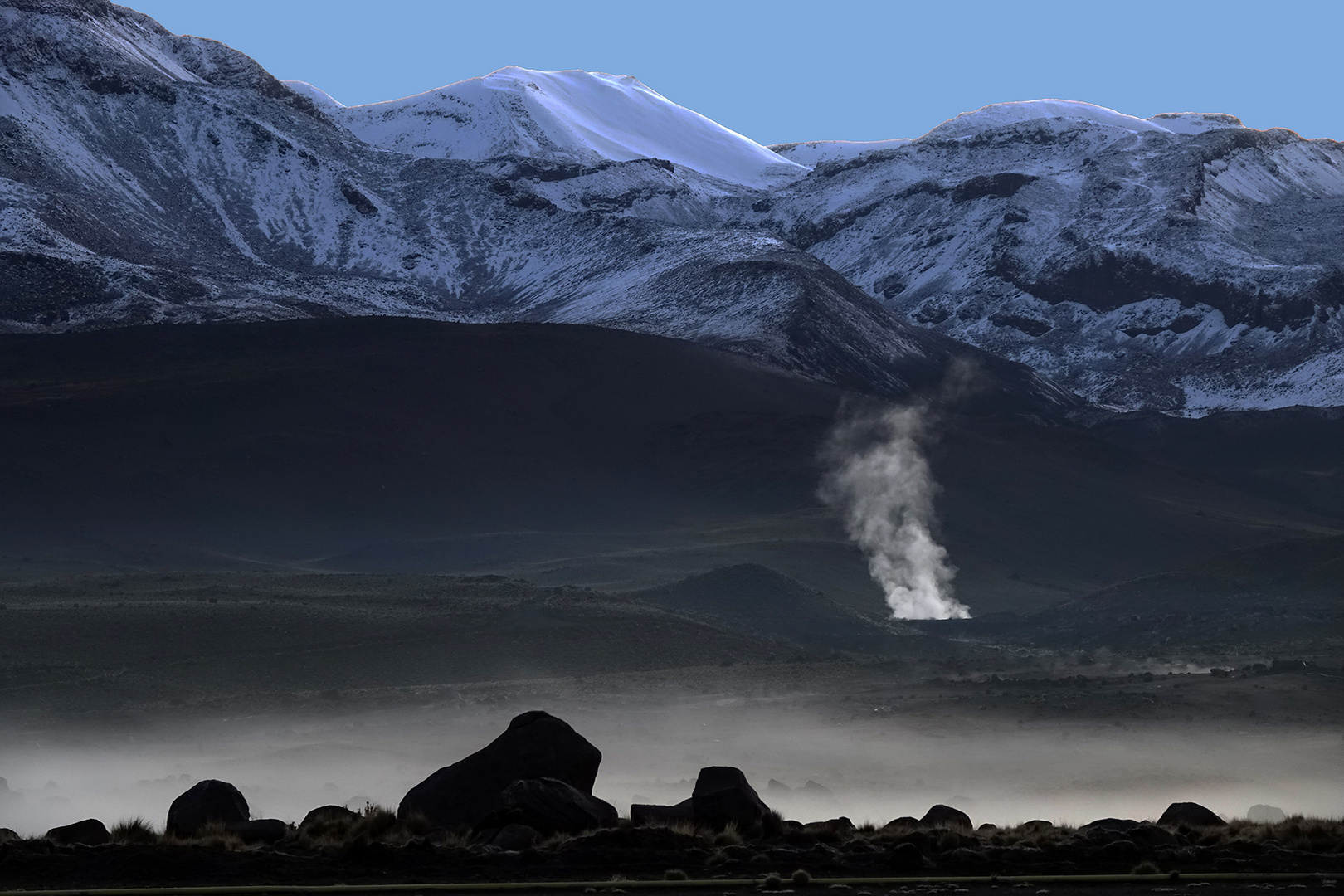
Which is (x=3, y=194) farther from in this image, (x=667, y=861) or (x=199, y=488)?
(x=667, y=861)

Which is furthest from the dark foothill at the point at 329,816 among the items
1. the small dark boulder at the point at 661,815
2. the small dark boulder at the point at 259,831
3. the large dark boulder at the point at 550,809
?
the small dark boulder at the point at 661,815

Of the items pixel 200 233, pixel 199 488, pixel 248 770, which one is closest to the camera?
pixel 248 770

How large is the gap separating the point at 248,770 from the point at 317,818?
1400 cm

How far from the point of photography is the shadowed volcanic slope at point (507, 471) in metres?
85.0

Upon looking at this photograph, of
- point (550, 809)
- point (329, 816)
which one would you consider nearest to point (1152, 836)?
point (550, 809)

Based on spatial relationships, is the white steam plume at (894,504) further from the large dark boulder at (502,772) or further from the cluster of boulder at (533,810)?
the large dark boulder at (502,772)

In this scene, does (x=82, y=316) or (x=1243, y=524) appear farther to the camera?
(x=82, y=316)

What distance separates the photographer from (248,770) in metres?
32.2

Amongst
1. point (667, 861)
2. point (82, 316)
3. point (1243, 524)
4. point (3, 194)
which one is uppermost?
point (3, 194)

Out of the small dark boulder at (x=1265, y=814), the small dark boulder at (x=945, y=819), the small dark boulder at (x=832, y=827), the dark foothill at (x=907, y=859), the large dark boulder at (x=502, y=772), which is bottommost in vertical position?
the dark foothill at (x=907, y=859)

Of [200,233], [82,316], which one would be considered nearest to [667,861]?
[82,316]

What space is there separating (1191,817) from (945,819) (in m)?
2.81

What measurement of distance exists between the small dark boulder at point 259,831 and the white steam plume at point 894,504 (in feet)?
173

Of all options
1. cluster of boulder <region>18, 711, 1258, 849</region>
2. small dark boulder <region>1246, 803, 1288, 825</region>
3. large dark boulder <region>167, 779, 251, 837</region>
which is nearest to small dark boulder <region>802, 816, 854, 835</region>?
cluster of boulder <region>18, 711, 1258, 849</region>
